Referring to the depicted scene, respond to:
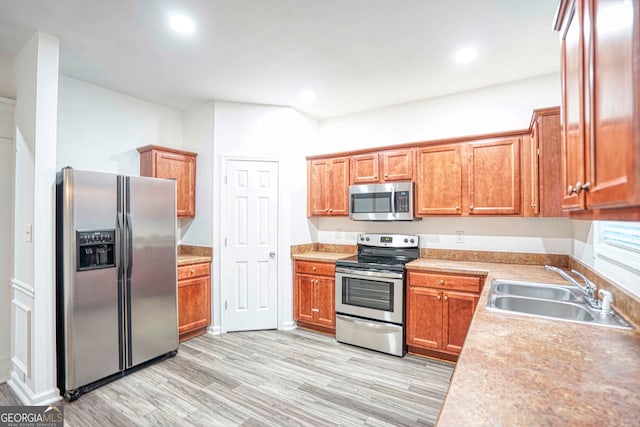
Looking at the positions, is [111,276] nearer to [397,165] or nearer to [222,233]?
[222,233]

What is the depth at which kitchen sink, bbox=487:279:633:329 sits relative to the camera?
160 cm

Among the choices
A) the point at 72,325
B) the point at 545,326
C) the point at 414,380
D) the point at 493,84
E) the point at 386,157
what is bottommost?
the point at 414,380

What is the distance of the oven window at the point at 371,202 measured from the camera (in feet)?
11.6

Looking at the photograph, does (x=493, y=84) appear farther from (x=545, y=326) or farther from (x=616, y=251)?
(x=545, y=326)

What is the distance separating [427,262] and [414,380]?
1.15 meters

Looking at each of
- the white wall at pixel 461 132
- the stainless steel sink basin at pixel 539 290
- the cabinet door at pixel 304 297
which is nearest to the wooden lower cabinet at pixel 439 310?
the stainless steel sink basin at pixel 539 290

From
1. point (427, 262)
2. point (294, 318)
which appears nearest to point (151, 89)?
point (294, 318)

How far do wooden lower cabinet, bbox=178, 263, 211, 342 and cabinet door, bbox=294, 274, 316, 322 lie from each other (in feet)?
3.55

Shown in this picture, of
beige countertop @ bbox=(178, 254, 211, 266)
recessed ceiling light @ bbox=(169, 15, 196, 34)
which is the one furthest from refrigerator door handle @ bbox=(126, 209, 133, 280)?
recessed ceiling light @ bbox=(169, 15, 196, 34)

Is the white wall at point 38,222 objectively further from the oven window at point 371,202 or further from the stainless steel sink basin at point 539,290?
the stainless steel sink basin at point 539,290

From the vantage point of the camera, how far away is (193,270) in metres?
3.57

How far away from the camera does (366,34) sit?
2391 millimetres

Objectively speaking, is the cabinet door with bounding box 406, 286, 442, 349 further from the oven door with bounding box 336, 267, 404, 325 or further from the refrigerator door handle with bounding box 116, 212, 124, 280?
the refrigerator door handle with bounding box 116, 212, 124, 280

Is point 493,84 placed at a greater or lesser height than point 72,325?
greater
